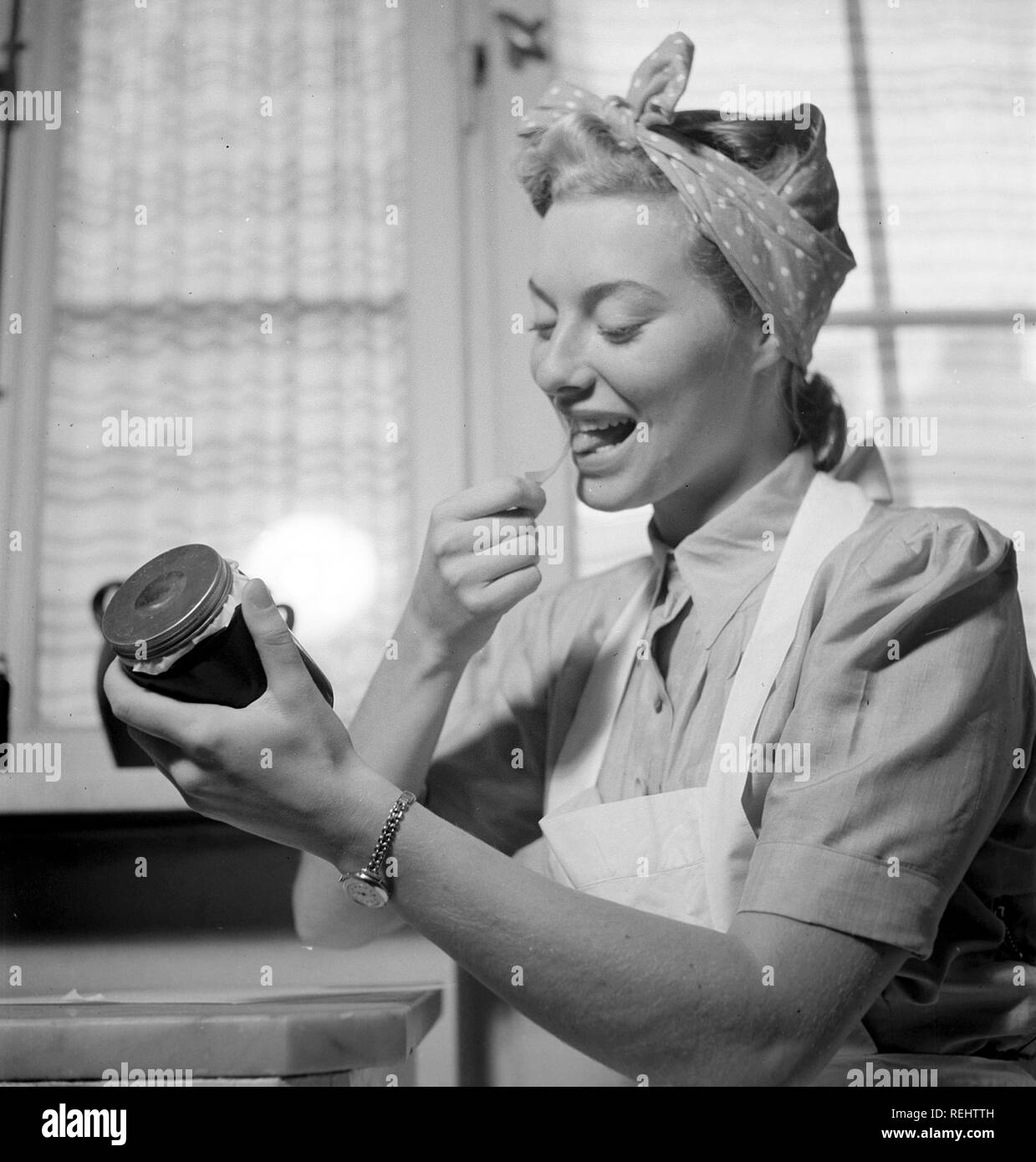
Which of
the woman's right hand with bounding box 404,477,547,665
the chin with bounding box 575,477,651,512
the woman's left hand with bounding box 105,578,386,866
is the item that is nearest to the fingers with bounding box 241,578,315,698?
the woman's left hand with bounding box 105,578,386,866

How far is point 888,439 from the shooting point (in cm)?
90

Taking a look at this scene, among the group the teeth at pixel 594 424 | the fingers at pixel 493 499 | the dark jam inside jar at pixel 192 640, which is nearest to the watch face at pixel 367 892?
the dark jam inside jar at pixel 192 640

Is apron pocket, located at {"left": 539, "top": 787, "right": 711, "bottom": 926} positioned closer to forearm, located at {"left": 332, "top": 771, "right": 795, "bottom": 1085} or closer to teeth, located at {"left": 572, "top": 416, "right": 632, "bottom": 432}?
forearm, located at {"left": 332, "top": 771, "right": 795, "bottom": 1085}

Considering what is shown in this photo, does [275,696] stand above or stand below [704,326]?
below

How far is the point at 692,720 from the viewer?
0.71 m

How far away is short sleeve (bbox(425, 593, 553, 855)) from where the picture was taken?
778 mm

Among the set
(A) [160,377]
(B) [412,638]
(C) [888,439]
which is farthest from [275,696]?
(C) [888,439]

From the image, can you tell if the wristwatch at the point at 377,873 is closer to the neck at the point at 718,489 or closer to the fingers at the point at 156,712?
the fingers at the point at 156,712

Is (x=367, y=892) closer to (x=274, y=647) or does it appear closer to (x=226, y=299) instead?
(x=274, y=647)

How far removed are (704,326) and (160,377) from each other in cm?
44

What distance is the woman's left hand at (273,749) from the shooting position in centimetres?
56

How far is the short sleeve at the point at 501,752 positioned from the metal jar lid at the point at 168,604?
0.25 meters

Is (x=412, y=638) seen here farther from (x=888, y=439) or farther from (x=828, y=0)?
(x=828, y=0)

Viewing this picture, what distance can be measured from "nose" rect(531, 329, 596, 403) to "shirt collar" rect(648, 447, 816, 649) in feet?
0.40
